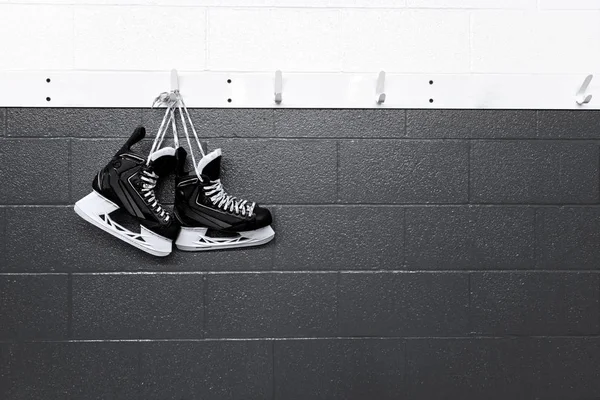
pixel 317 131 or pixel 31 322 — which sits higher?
pixel 317 131

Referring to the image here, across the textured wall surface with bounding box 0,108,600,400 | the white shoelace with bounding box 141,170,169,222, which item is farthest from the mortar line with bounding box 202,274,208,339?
the white shoelace with bounding box 141,170,169,222

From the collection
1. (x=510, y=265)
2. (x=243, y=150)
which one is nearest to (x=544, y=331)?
(x=510, y=265)

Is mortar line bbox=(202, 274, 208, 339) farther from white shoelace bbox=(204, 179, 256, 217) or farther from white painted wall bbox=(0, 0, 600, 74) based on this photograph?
white painted wall bbox=(0, 0, 600, 74)

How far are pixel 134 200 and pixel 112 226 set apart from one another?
0.12 metres

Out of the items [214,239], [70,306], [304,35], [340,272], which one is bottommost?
[70,306]

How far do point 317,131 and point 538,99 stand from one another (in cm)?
75

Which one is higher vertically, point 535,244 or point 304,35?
point 304,35

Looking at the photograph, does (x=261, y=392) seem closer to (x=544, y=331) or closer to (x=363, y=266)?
(x=363, y=266)

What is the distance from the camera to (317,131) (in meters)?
1.68

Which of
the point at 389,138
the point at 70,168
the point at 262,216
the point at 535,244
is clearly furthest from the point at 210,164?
the point at 535,244

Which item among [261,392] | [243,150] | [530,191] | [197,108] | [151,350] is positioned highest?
[197,108]

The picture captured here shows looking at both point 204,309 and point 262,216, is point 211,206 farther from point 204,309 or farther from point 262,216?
point 204,309

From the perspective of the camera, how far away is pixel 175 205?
1.62 m

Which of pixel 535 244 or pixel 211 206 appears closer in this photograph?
pixel 211 206
